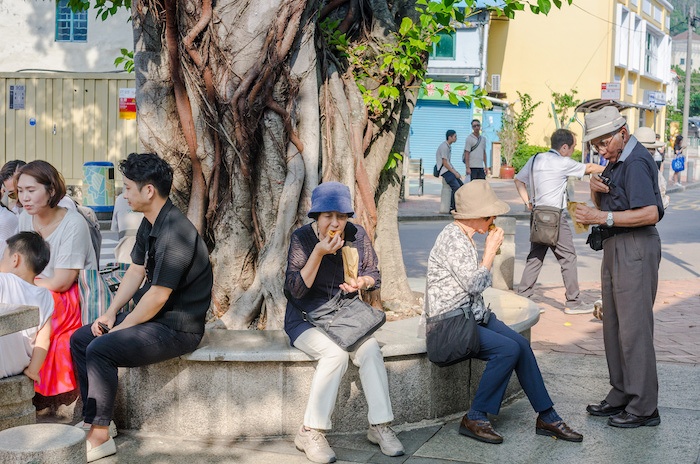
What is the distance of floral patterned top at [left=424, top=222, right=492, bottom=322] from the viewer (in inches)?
224

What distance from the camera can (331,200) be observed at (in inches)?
218

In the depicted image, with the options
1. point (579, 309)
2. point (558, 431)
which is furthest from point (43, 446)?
point (579, 309)

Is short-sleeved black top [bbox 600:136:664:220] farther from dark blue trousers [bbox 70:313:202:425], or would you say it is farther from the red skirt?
the red skirt

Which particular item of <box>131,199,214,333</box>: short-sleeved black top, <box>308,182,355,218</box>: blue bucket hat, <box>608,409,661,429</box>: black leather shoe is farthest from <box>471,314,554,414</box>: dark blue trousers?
<box>131,199,214,333</box>: short-sleeved black top

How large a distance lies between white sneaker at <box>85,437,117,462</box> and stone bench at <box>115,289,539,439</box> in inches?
16.5

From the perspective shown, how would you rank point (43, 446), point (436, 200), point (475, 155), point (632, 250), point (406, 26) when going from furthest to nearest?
point (436, 200) < point (475, 155) < point (406, 26) < point (632, 250) < point (43, 446)

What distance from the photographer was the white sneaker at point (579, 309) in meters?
10.0

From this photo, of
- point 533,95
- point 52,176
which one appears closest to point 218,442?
point 52,176

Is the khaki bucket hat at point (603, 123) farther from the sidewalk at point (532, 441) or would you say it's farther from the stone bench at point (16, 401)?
the stone bench at point (16, 401)

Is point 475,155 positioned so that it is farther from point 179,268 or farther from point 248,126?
point 179,268

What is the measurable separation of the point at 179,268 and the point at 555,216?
538cm

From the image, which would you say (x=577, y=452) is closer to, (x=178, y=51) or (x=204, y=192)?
(x=204, y=192)

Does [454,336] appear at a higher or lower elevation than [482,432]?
higher

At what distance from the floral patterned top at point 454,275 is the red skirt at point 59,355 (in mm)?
2219
